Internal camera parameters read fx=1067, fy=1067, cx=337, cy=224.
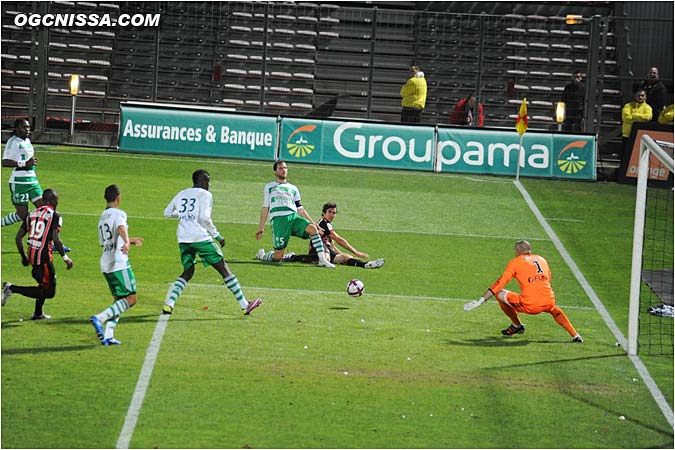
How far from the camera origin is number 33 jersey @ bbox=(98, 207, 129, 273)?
1388cm

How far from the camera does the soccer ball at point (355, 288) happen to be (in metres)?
17.5

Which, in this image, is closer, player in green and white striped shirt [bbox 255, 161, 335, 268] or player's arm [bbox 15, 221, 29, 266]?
player's arm [bbox 15, 221, 29, 266]

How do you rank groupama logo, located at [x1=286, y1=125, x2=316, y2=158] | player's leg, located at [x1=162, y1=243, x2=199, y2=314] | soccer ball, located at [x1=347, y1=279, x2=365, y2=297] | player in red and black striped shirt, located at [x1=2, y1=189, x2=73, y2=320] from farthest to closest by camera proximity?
groupama logo, located at [x1=286, y1=125, x2=316, y2=158] < soccer ball, located at [x1=347, y1=279, x2=365, y2=297] < player's leg, located at [x1=162, y1=243, x2=199, y2=314] < player in red and black striped shirt, located at [x1=2, y1=189, x2=73, y2=320]

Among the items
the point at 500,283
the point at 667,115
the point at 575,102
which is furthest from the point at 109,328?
the point at 575,102

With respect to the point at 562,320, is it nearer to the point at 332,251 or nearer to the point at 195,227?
the point at 195,227

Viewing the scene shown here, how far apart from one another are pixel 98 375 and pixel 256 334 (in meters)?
2.85

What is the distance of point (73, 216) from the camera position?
75.4 ft

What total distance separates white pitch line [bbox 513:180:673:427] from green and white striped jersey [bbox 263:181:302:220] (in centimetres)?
557

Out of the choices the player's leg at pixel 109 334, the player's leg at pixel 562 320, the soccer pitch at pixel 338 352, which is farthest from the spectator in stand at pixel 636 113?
the player's leg at pixel 109 334

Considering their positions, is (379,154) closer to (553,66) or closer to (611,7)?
(553,66)

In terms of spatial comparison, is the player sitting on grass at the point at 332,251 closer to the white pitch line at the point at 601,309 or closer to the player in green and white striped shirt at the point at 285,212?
the player in green and white striped shirt at the point at 285,212

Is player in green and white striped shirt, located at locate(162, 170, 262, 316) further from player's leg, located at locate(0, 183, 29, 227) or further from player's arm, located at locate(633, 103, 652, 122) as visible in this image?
player's arm, located at locate(633, 103, 652, 122)

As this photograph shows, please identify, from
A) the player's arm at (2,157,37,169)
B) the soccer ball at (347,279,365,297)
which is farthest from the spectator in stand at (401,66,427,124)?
the soccer ball at (347,279,365,297)

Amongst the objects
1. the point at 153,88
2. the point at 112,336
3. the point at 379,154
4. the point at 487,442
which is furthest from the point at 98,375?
the point at 153,88
